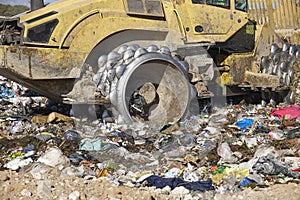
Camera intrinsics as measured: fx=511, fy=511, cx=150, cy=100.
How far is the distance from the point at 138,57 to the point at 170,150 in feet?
4.02

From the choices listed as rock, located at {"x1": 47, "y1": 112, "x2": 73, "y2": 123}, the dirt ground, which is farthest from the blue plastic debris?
rock, located at {"x1": 47, "y1": 112, "x2": 73, "y2": 123}

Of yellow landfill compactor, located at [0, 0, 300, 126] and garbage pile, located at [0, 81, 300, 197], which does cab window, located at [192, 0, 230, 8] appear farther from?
garbage pile, located at [0, 81, 300, 197]

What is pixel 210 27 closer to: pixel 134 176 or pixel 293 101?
pixel 293 101

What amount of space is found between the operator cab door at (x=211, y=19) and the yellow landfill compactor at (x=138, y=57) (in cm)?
1

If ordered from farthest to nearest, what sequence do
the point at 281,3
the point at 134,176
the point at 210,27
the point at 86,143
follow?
the point at 281,3 → the point at 210,27 → the point at 86,143 → the point at 134,176

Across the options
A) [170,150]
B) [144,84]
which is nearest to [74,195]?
[170,150]

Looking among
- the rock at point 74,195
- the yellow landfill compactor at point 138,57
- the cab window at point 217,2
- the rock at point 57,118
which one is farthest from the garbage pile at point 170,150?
the cab window at point 217,2

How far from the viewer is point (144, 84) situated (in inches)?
240

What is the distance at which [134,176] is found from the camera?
4305 mm

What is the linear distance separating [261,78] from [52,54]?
287cm

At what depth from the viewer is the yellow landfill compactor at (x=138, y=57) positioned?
18.3 feet

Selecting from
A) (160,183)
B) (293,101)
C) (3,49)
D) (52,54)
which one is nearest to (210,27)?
(293,101)

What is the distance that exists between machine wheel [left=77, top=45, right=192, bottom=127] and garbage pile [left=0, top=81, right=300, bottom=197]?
20 cm

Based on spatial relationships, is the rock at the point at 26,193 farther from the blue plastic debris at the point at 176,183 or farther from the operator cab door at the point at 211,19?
the operator cab door at the point at 211,19
